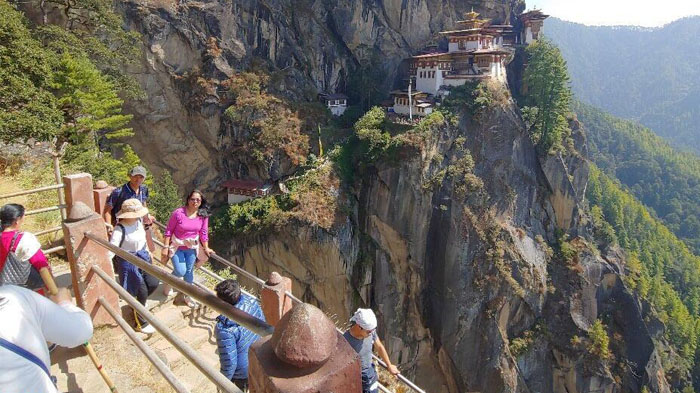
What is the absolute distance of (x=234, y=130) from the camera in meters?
24.6

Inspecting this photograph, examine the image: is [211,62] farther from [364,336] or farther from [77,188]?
[364,336]

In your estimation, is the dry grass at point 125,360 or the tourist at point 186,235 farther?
the tourist at point 186,235

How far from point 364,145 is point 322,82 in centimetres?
846

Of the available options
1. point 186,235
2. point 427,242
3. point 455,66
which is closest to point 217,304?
point 186,235

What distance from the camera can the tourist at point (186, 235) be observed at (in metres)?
5.53

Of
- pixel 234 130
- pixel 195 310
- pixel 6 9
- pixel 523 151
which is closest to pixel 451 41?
pixel 523 151

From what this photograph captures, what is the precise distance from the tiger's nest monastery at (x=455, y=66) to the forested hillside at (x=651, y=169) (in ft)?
215

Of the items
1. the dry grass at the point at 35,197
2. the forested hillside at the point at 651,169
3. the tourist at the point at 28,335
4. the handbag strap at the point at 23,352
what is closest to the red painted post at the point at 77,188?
the tourist at the point at 28,335

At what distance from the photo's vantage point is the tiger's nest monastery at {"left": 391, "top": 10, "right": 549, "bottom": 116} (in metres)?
27.7

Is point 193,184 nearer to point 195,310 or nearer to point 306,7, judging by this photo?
point 306,7

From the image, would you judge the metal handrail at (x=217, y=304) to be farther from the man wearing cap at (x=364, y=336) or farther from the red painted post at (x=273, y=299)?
the man wearing cap at (x=364, y=336)

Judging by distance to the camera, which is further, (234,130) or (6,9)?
(234,130)

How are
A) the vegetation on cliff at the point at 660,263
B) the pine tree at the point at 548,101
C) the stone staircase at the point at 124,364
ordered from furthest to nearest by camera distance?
the vegetation on cliff at the point at 660,263
the pine tree at the point at 548,101
the stone staircase at the point at 124,364

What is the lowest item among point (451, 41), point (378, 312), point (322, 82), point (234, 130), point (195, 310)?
point (378, 312)
